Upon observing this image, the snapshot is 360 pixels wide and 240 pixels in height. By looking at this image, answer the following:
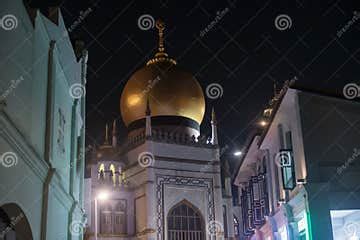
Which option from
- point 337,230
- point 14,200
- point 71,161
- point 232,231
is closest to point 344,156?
point 337,230

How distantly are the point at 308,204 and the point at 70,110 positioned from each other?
7.06m

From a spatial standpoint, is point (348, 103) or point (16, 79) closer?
point (16, 79)

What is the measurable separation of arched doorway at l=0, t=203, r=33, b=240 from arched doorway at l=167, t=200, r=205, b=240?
21028 mm

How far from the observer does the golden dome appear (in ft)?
118

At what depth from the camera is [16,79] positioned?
1027cm

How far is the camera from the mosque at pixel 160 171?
104 ft

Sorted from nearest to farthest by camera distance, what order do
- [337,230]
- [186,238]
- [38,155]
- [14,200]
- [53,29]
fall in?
[14,200] < [38,155] < [53,29] < [337,230] < [186,238]

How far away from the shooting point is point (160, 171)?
108 feet

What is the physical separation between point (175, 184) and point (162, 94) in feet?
20.6

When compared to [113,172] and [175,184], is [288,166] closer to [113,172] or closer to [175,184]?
[175,184]

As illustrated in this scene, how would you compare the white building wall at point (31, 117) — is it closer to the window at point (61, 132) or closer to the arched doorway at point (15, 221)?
the arched doorway at point (15, 221)

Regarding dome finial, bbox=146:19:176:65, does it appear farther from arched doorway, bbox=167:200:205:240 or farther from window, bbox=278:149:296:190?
window, bbox=278:149:296:190

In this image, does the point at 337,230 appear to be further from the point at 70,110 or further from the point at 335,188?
the point at 70,110

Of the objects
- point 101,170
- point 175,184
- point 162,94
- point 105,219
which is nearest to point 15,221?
point 105,219
